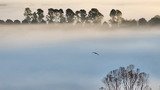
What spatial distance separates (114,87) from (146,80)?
8.28 meters

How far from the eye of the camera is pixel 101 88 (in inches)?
4742

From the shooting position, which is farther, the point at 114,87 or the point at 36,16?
the point at 36,16

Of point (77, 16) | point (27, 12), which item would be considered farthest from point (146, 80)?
point (27, 12)

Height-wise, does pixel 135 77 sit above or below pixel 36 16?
below

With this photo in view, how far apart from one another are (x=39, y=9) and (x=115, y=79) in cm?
7584

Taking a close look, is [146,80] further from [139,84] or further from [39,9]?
[39,9]

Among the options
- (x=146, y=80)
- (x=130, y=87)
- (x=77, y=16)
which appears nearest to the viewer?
(x=130, y=87)

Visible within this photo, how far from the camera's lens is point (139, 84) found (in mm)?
115750

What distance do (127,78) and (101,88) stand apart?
21.4 ft

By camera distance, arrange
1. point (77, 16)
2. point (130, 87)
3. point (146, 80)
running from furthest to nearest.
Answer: point (77, 16), point (146, 80), point (130, 87)

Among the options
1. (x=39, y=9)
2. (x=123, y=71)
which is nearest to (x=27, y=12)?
(x=39, y=9)

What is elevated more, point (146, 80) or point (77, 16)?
point (77, 16)

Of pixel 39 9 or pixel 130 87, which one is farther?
pixel 39 9

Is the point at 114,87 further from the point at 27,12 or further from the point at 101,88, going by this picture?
the point at 27,12
